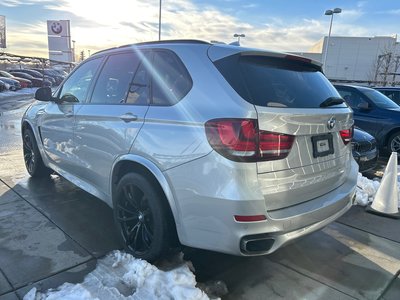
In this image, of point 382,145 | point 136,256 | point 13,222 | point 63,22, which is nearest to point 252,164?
point 136,256

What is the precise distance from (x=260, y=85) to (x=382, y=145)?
7.14 m

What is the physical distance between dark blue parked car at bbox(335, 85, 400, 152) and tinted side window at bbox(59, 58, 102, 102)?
6.54 metres

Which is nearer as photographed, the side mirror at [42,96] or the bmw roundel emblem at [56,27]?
the side mirror at [42,96]

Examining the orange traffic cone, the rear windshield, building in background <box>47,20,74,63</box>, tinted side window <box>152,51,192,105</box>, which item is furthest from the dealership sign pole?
the rear windshield

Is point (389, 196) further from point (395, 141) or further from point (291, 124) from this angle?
point (395, 141)

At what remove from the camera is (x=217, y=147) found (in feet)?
7.88

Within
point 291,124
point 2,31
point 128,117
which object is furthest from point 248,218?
point 2,31

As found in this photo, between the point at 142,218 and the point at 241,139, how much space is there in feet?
4.12

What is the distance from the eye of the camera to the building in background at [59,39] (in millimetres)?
71375

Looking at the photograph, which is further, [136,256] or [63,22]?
[63,22]

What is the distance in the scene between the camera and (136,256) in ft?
10.4

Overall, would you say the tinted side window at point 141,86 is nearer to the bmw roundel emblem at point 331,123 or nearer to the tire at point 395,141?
the bmw roundel emblem at point 331,123

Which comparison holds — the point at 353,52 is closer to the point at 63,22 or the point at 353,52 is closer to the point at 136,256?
the point at 63,22

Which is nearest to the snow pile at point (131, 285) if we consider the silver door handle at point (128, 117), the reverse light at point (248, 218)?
the reverse light at point (248, 218)
